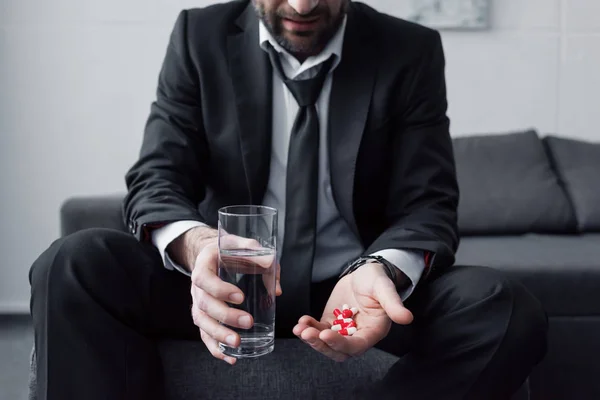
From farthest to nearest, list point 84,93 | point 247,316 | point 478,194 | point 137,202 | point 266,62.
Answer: point 84,93
point 478,194
point 266,62
point 137,202
point 247,316

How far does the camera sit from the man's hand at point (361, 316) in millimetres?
1266

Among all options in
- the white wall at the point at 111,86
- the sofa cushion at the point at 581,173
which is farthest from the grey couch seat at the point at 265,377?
the white wall at the point at 111,86

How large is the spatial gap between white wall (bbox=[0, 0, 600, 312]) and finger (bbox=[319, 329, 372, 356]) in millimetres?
2098

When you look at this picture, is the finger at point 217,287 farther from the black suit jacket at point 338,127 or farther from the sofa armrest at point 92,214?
the sofa armrest at point 92,214

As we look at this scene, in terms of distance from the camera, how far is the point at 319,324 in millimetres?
1358

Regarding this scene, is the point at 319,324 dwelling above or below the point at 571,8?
below

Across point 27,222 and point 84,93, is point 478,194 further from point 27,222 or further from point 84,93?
point 27,222

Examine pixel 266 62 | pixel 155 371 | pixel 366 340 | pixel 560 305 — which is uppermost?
pixel 266 62

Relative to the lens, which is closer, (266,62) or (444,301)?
(444,301)

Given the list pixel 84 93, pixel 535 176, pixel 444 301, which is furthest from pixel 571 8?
pixel 444 301

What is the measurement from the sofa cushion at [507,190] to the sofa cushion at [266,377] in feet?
4.63

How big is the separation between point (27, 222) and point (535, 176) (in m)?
1.94

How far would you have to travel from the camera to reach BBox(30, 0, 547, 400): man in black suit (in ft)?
4.51

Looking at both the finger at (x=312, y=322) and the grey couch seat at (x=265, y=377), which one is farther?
the grey couch seat at (x=265, y=377)
